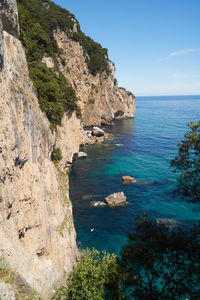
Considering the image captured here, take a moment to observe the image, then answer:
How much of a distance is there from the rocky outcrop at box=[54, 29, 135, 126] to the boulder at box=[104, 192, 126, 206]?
4414 cm

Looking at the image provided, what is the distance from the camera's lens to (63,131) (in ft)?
141

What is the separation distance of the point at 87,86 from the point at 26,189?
76.7 meters

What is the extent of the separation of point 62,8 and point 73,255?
82100mm

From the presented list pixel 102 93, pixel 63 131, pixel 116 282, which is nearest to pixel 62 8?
pixel 102 93

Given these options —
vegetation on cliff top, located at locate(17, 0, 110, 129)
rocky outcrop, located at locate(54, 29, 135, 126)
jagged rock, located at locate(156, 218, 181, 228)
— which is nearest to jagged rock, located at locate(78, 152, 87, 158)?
vegetation on cliff top, located at locate(17, 0, 110, 129)

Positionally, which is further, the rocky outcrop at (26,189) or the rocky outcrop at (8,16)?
the rocky outcrop at (8,16)

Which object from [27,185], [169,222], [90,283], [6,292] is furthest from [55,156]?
[169,222]

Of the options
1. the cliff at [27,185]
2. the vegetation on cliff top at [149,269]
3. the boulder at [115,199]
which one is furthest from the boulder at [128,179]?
the vegetation on cliff top at [149,269]

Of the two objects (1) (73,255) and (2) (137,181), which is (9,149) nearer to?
(1) (73,255)

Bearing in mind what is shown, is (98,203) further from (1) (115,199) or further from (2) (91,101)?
(2) (91,101)

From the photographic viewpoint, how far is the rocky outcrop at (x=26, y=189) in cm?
1429

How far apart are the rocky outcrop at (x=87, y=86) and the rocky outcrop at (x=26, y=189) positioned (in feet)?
160

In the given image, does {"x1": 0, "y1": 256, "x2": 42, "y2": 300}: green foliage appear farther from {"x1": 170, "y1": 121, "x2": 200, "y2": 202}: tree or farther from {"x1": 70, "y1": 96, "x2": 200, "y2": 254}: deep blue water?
{"x1": 70, "y1": 96, "x2": 200, "y2": 254}: deep blue water

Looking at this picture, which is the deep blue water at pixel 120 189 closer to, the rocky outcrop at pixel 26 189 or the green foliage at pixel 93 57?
the rocky outcrop at pixel 26 189
